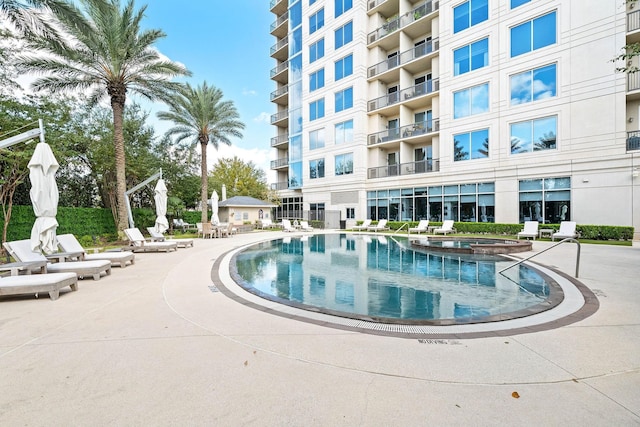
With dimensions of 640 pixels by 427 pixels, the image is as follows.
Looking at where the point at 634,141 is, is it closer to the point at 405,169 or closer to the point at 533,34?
the point at 533,34

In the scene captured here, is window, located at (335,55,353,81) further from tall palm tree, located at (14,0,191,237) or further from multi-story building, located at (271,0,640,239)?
tall palm tree, located at (14,0,191,237)

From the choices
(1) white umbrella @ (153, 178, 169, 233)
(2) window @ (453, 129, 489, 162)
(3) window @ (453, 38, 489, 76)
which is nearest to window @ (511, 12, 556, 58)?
(3) window @ (453, 38, 489, 76)

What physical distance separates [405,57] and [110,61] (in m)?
20.1

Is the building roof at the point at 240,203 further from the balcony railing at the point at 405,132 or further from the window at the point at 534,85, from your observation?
the window at the point at 534,85

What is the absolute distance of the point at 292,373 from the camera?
9.51ft

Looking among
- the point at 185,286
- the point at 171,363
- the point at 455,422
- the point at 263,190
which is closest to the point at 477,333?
the point at 455,422

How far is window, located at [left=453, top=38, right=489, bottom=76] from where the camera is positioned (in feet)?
65.2

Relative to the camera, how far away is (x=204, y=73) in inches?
968

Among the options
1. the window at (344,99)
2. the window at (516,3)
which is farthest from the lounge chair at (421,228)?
the window at (516,3)

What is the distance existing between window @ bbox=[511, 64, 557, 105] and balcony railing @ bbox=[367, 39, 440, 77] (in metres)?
6.67

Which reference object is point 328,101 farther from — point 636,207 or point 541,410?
point 541,410

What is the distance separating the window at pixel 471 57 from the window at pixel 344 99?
8866 mm

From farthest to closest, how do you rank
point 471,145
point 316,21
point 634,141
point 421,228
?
point 316,21
point 421,228
point 471,145
point 634,141

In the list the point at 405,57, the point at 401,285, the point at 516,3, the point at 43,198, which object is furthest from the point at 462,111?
the point at 43,198
